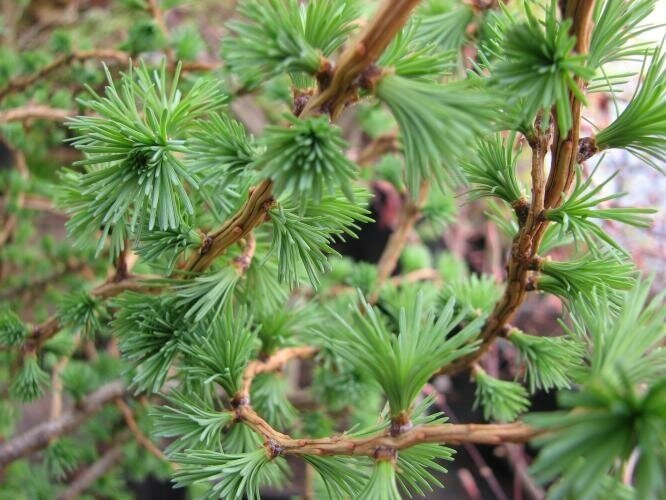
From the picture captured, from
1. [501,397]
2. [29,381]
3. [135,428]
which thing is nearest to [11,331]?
[29,381]

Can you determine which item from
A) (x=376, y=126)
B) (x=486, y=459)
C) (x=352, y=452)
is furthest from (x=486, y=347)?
(x=486, y=459)

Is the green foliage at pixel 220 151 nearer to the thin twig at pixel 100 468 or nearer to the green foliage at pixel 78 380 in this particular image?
the green foliage at pixel 78 380

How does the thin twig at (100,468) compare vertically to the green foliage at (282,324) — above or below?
below

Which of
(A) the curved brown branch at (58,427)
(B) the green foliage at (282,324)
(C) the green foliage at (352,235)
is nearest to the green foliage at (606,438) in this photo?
(C) the green foliage at (352,235)

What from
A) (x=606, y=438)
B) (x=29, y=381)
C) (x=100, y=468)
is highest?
(x=606, y=438)

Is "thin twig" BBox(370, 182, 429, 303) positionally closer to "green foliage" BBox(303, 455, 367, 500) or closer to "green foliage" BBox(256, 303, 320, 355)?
"green foliage" BBox(256, 303, 320, 355)

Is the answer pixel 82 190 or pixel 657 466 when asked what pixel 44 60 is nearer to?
pixel 82 190

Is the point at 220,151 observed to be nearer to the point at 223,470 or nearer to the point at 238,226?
the point at 238,226
